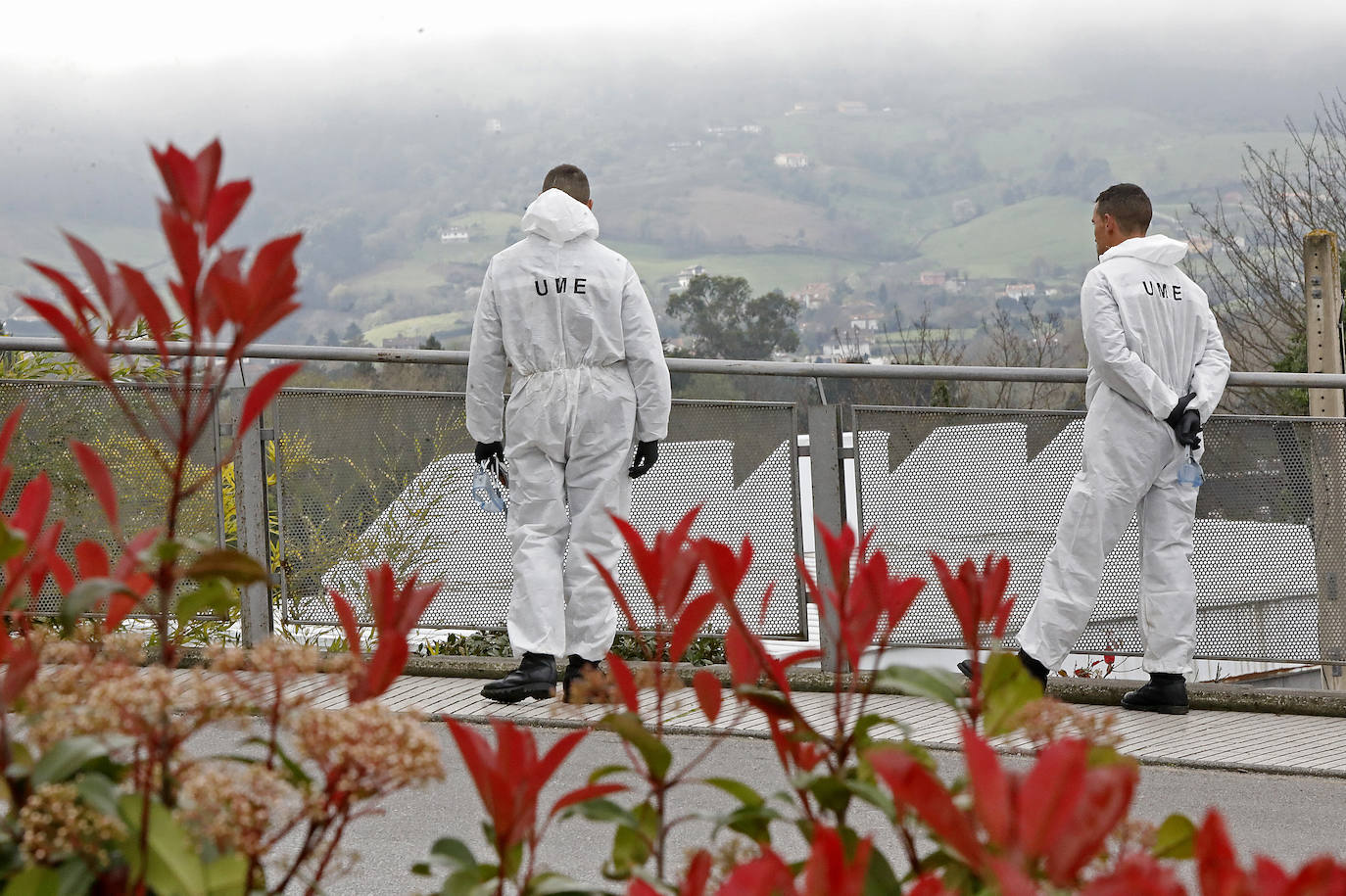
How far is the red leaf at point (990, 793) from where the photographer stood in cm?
80

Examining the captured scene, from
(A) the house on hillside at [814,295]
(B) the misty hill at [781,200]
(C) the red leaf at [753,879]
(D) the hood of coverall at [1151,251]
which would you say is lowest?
(C) the red leaf at [753,879]

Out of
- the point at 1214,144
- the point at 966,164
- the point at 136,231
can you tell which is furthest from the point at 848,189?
the point at 136,231

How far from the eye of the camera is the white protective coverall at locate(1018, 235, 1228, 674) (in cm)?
513

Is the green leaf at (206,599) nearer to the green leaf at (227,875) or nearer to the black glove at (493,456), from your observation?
the green leaf at (227,875)

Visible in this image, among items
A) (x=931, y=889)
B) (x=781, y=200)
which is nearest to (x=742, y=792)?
(x=931, y=889)

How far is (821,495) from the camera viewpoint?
555cm

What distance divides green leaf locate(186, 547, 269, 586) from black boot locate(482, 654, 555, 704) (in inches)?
155

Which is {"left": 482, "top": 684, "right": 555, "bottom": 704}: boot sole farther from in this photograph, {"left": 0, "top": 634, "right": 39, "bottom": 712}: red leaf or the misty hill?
the misty hill

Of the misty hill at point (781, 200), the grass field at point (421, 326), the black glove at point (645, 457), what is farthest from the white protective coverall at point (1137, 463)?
→ the grass field at point (421, 326)

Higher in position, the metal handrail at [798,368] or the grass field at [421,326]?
the grass field at [421,326]

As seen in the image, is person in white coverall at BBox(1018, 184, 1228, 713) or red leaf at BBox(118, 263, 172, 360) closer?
red leaf at BBox(118, 263, 172, 360)

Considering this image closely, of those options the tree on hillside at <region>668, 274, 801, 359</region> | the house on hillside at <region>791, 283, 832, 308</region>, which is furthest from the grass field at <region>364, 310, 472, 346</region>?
the tree on hillside at <region>668, 274, 801, 359</region>

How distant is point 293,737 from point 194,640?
532cm

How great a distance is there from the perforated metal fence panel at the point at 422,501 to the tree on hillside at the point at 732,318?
41455mm
